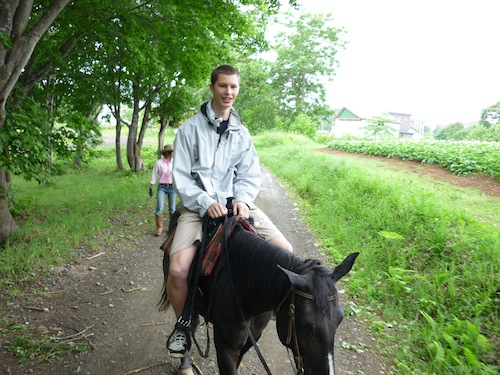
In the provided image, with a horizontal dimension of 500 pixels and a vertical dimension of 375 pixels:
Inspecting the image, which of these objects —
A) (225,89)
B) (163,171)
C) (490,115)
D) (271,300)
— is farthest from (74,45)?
(490,115)

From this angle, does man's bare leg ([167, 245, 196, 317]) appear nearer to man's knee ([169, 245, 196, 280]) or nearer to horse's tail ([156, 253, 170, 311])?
man's knee ([169, 245, 196, 280])

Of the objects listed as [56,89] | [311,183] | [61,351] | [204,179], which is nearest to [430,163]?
[311,183]

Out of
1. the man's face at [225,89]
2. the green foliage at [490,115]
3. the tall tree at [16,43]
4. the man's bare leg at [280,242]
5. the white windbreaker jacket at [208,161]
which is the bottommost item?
the man's bare leg at [280,242]

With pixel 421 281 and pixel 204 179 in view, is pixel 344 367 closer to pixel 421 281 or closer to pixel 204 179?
pixel 421 281

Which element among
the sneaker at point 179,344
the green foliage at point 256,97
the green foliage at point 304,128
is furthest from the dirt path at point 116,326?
the green foliage at point 256,97

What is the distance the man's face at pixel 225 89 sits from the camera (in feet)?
9.24

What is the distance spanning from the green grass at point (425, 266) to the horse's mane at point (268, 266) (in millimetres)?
2242

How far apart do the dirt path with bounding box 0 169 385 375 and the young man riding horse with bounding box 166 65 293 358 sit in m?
0.97

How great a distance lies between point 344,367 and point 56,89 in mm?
12079

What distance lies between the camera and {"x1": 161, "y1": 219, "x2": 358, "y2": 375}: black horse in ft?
5.96

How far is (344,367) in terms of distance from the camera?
11.6ft

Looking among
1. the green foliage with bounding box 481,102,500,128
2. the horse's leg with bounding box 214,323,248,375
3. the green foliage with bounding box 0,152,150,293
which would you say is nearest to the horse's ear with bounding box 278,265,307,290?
the horse's leg with bounding box 214,323,248,375

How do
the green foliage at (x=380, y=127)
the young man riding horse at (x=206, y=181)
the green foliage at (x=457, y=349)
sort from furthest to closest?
1. the green foliage at (x=380, y=127)
2. the green foliage at (x=457, y=349)
3. the young man riding horse at (x=206, y=181)

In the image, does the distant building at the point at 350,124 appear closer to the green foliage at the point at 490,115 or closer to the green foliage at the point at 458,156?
the green foliage at the point at 490,115
